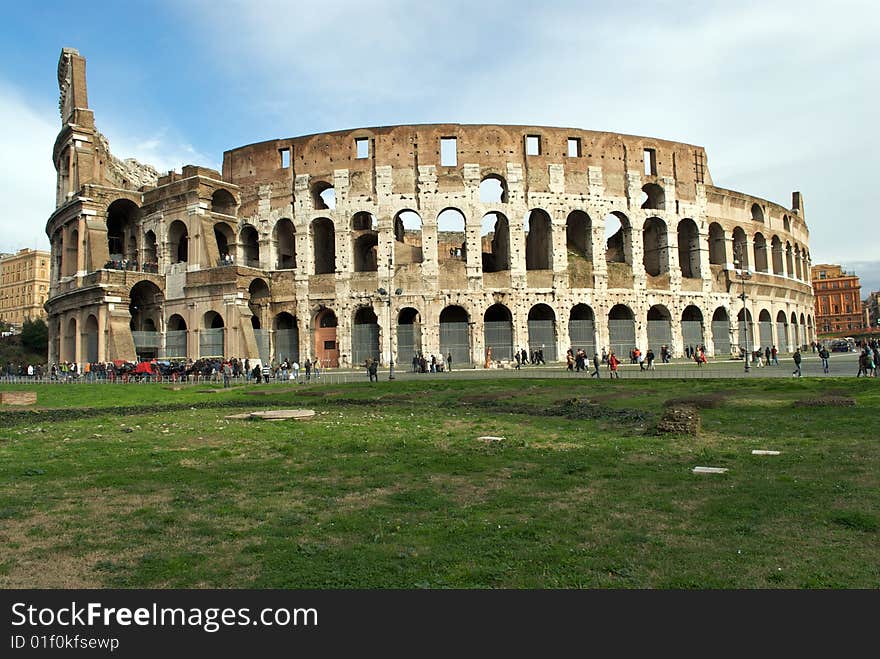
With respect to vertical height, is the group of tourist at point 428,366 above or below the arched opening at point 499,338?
below

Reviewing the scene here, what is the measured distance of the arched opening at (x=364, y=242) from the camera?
1665 inches

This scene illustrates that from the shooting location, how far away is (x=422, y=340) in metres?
38.5

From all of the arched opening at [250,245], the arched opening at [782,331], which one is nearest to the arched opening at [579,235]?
the arched opening at [782,331]

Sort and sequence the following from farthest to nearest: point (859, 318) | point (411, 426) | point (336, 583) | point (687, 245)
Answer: point (859, 318), point (687, 245), point (411, 426), point (336, 583)

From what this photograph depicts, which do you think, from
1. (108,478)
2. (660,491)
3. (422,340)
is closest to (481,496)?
(660,491)

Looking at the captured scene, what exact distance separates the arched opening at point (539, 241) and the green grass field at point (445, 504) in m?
27.7

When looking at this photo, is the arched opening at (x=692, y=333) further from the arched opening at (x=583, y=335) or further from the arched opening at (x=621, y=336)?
the arched opening at (x=583, y=335)

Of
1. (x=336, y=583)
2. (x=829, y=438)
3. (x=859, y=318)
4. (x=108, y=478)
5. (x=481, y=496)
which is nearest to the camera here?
(x=336, y=583)

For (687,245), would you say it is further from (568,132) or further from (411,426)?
(411,426)

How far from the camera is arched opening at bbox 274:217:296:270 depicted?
42.3m

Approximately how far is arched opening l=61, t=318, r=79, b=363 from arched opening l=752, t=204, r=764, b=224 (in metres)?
49.4

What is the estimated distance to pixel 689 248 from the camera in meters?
44.5

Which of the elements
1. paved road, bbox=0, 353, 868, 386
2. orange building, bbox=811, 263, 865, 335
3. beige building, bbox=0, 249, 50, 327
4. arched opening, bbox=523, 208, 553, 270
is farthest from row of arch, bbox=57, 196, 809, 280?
orange building, bbox=811, 263, 865, 335

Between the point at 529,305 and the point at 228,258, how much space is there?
65.3 feet
